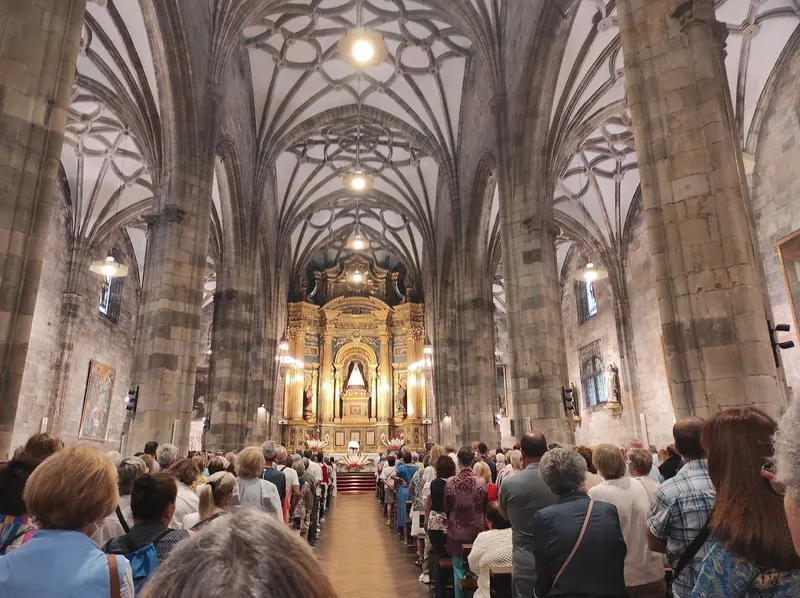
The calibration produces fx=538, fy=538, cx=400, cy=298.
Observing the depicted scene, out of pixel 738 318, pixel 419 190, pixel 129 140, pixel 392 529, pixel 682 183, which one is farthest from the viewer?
pixel 419 190

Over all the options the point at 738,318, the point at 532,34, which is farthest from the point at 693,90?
the point at 532,34

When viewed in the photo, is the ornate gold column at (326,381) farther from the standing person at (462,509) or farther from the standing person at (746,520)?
the standing person at (746,520)

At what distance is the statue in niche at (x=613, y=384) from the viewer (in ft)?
66.6

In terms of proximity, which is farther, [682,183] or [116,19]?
[116,19]

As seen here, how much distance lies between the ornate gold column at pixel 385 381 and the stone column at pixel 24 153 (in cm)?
2492

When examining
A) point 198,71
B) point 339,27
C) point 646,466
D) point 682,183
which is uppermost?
point 339,27

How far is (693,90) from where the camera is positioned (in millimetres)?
5793

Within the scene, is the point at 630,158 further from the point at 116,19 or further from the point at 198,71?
the point at 116,19

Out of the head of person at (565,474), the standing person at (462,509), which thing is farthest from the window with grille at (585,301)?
the head of person at (565,474)

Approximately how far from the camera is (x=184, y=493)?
4.41 m

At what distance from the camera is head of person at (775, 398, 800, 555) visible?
1.21 m

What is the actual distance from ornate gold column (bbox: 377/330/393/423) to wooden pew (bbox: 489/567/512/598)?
83.9 ft

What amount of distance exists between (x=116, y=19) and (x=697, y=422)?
14.3m

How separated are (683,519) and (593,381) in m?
21.8
